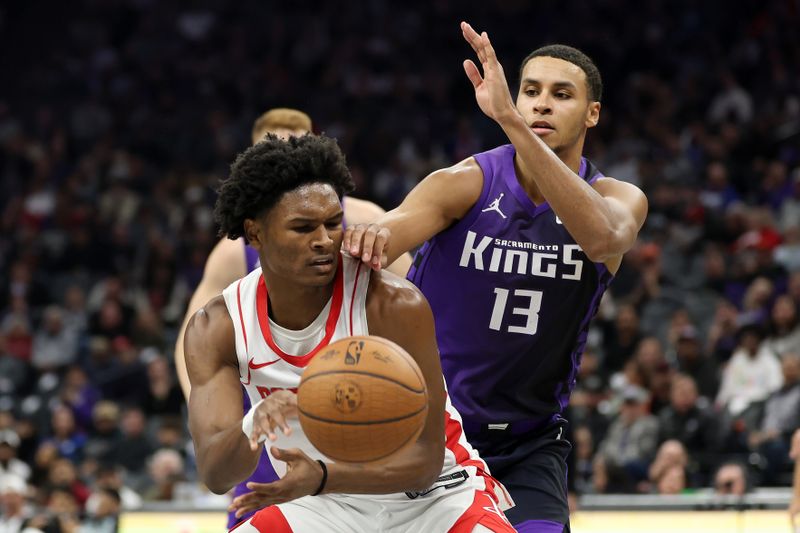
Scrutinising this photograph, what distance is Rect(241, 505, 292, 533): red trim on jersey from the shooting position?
373cm

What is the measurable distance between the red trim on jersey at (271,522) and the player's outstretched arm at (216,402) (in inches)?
5.9

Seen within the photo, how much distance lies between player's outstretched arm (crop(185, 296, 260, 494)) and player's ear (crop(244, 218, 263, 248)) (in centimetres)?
23

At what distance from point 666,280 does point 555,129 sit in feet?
26.9

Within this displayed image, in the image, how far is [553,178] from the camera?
4.13m

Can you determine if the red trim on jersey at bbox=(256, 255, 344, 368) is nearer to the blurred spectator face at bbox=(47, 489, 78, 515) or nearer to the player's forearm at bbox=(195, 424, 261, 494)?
the player's forearm at bbox=(195, 424, 261, 494)

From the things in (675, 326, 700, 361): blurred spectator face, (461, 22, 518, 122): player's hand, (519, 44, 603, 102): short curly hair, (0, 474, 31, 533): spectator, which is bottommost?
(0, 474, 31, 533): spectator

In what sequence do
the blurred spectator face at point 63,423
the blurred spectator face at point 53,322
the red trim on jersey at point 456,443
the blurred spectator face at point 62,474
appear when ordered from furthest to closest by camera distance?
the blurred spectator face at point 53,322 → the blurred spectator face at point 63,423 → the blurred spectator face at point 62,474 → the red trim on jersey at point 456,443

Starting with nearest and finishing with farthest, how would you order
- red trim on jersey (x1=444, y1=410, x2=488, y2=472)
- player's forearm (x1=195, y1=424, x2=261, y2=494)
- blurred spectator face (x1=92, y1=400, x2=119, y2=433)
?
player's forearm (x1=195, y1=424, x2=261, y2=494) < red trim on jersey (x1=444, y1=410, x2=488, y2=472) < blurred spectator face (x1=92, y1=400, x2=119, y2=433)

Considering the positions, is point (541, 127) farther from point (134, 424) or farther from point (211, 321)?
point (134, 424)

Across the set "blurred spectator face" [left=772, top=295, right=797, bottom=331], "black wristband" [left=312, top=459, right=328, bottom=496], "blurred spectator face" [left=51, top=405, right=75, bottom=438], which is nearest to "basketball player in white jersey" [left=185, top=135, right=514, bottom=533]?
"black wristband" [left=312, top=459, right=328, bottom=496]

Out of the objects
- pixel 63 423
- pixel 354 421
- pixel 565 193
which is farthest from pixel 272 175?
pixel 63 423

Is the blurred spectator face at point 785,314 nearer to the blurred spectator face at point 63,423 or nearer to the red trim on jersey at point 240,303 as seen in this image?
the blurred spectator face at point 63,423

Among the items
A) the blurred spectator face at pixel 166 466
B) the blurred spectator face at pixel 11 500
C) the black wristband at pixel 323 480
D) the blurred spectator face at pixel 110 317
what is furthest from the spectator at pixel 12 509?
the black wristband at pixel 323 480

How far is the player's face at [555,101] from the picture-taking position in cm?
454
